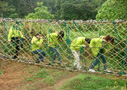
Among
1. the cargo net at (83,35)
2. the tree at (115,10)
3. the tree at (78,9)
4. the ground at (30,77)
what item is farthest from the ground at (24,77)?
the tree at (78,9)

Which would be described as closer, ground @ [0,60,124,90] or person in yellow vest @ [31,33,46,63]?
ground @ [0,60,124,90]

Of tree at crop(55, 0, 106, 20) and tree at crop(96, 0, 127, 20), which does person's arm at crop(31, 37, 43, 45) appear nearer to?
tree at crop(96, 0, 127, 20)

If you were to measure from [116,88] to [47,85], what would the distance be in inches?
68.4

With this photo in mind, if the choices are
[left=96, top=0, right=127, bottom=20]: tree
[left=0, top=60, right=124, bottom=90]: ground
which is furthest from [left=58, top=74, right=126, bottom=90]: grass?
[left=96, top=0, right=127, bottom=20]: tree

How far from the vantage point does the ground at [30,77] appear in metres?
3.78

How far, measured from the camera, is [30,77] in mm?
4293

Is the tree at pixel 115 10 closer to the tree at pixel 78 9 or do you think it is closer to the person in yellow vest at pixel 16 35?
the person in yellow vest at pixel 16 35

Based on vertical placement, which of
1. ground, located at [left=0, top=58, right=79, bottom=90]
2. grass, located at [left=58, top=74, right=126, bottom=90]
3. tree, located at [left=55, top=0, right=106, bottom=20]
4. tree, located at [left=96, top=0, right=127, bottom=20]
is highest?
tree, located at [left=55, top=0, right=106, bottom=20]

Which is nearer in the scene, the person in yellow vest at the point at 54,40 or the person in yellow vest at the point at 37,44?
the person in yellow vest at the point at 54,40

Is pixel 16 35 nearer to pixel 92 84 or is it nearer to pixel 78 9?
pixel 92 84

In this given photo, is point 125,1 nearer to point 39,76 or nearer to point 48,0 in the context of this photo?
point 39,76

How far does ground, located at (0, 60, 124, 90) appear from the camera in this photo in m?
3.78

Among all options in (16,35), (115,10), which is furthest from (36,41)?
(115,10)

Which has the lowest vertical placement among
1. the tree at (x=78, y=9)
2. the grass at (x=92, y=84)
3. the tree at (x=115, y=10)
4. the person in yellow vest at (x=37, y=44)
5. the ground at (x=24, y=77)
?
the ground at (x=24, y=77)
